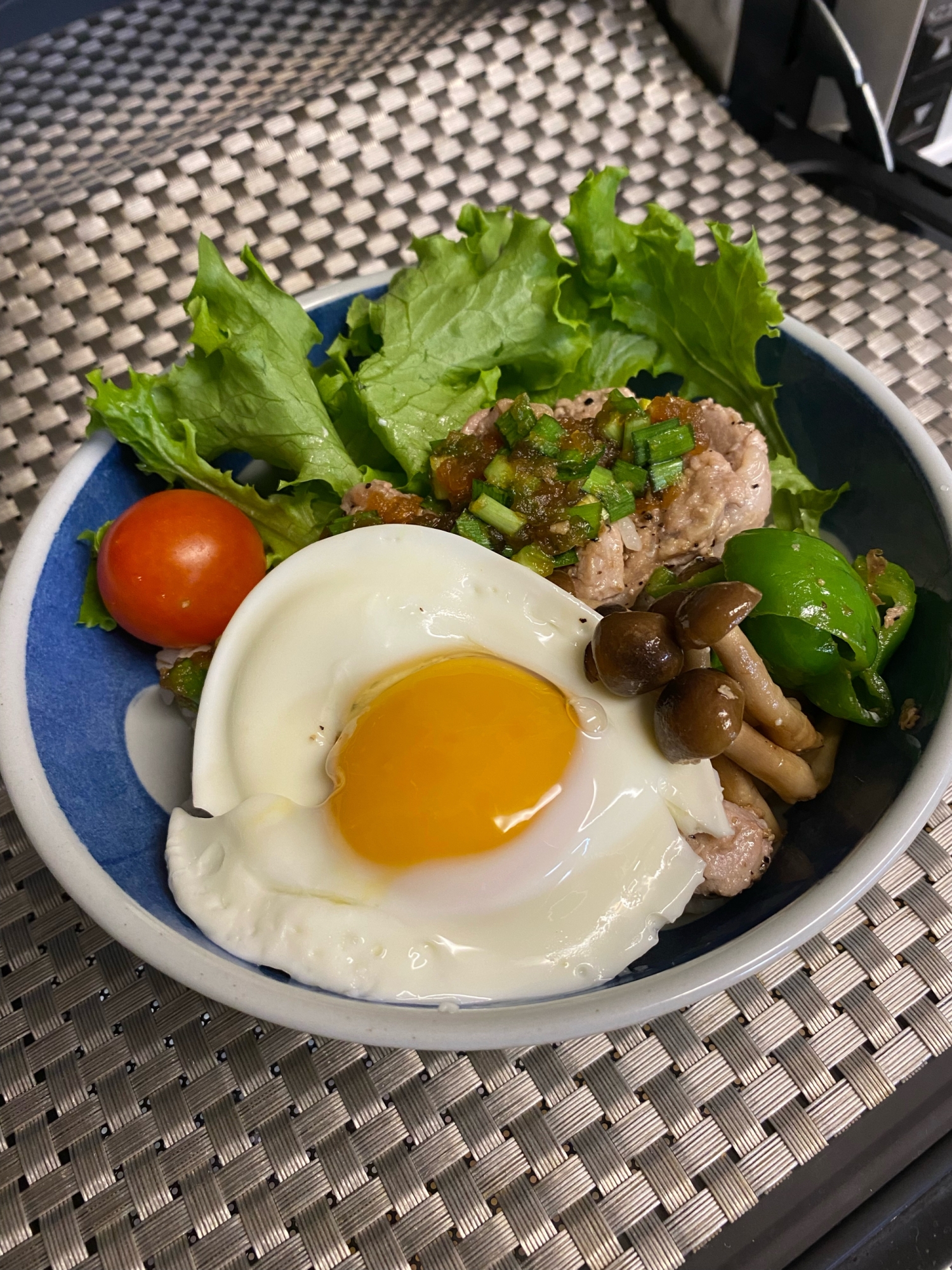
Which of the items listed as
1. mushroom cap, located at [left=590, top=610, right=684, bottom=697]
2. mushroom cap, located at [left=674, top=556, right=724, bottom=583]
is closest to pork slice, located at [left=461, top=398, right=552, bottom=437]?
mushroom cap, located at [left=674, top=556, right=724, bottom=583]

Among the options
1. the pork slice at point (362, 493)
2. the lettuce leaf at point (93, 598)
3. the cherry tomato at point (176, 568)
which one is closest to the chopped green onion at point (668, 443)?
the pork slice at point (362, 493)

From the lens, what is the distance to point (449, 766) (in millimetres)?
1677

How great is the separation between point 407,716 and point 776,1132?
103 cm

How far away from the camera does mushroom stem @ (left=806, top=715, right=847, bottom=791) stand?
1856mm

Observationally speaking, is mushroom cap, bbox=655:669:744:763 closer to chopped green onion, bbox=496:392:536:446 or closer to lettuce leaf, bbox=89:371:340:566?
chopped green onion, bbox=496:392:536:446

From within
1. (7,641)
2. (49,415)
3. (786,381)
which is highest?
(786,381)

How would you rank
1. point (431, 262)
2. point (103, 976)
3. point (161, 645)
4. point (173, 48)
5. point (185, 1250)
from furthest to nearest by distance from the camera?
point (173, 48)
point (431, 262)
point (161, 645)
point (103, 976)
point (185, 1250)

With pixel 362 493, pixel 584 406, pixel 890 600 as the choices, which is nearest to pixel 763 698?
pixel 890 600

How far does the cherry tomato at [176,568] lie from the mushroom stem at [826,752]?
1290mm

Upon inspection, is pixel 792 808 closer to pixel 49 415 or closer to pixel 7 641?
pixel 7 641

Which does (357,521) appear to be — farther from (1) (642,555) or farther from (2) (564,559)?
(1) (642,555)

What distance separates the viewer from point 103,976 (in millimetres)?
1939

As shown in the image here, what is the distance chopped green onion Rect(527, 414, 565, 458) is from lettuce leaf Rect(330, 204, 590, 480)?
300mm


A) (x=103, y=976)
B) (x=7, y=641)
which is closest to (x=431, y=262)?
(x=7, y=641)
